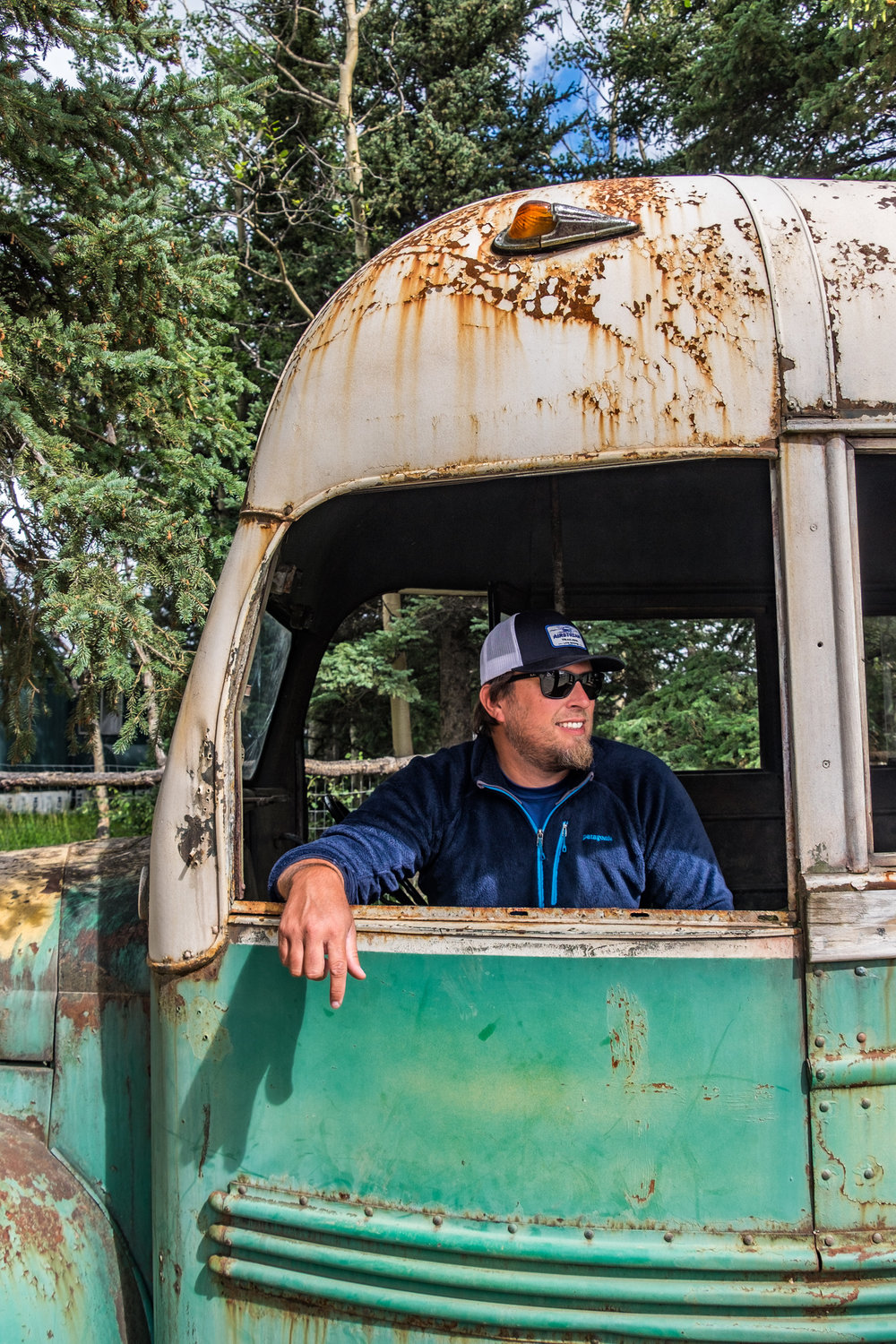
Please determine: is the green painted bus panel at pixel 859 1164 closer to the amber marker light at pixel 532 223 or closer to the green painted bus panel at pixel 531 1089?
the green painted bus panel at pixel 531 1089

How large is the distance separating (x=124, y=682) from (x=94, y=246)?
7.30 ft

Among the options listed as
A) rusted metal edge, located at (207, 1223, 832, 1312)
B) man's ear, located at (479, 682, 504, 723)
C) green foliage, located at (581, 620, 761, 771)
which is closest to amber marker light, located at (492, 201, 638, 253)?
man's ear, located at (479, 682, 504, 723)

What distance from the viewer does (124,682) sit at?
4957mm

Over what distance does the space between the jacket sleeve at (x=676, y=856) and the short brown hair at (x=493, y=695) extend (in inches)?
15.1

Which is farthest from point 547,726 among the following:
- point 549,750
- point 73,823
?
point 73,823

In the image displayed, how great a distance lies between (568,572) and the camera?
3.46 m

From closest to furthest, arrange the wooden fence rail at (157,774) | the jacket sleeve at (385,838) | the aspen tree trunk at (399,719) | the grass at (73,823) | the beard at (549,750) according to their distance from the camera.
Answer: the jacket sleeve at (385,838)
the beard at (549,750)
the wooden fence rail at (157,774)
the grass at (73,823)
the aspen tree trunk at (399,719)

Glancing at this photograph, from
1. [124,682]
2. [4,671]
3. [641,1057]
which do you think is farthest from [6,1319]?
[4,671]

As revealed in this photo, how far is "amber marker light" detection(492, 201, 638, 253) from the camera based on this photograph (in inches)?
70.5

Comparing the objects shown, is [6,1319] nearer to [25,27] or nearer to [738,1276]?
[738,1276]

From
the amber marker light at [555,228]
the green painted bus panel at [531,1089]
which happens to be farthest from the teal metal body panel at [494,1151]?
the amber marker light at [555,228]

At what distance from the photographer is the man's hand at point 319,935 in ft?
5.31

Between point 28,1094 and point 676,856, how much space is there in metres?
1.48

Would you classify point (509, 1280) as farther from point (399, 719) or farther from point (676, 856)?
point (399, 719)
